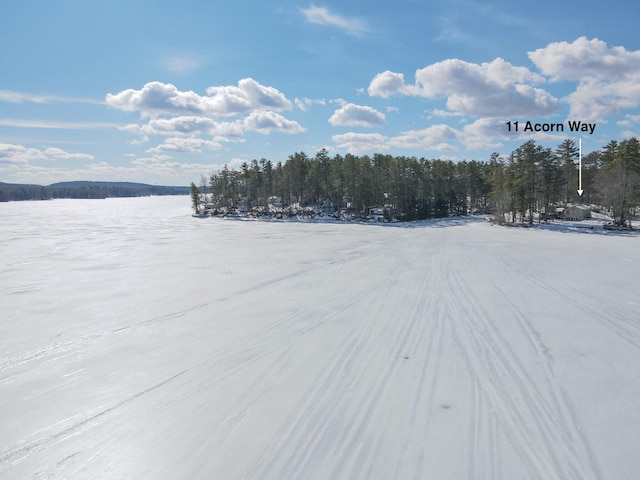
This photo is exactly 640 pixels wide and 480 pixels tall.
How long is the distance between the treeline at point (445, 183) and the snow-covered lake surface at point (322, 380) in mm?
42636

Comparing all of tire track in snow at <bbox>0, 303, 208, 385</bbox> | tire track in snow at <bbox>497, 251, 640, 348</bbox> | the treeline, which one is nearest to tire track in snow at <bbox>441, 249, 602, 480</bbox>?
tire track in snow at <bbox>497, 251, 640, 348</bbox>

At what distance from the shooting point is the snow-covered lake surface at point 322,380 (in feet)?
15.3

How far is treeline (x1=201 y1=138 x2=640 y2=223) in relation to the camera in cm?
4989

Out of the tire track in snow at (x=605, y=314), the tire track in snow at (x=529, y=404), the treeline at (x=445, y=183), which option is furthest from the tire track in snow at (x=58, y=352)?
the treeline at (x=445, y=183)

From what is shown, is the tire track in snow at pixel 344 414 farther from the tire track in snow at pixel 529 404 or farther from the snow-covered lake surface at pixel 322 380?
the tire track in snow at pixel 529 404

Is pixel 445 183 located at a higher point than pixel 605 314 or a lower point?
higher

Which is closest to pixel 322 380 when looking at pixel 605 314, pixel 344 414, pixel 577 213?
pixel 344 414

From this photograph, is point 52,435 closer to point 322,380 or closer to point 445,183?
point 322,380

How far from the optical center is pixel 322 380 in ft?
22.1

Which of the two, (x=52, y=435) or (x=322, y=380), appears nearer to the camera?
(x=52, y=435)

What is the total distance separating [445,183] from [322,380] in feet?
257

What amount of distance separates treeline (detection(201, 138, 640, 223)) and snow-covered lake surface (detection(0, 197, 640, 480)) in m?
42.6

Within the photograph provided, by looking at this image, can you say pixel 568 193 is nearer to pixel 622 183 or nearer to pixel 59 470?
pixel 622 183

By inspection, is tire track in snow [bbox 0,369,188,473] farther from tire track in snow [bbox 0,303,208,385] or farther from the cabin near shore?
the cabin near shore
